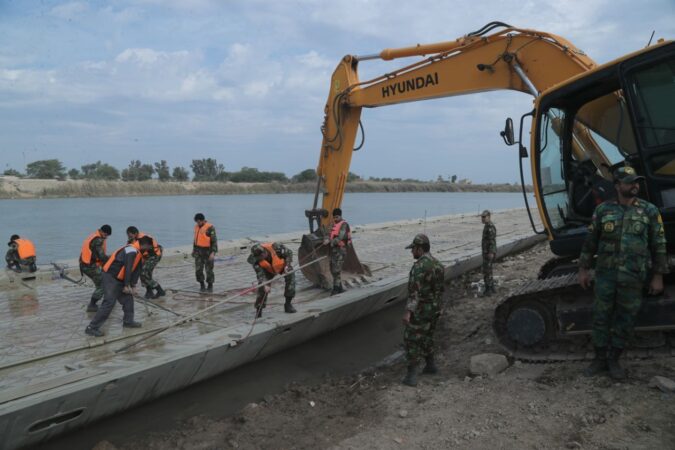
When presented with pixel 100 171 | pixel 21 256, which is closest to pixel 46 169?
pixel 100 171

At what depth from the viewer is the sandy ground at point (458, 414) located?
413 cm

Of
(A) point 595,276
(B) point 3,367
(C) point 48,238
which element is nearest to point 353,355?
(A) point 595,276

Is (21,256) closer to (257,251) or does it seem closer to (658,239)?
(257,251)

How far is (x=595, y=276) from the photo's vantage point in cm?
504

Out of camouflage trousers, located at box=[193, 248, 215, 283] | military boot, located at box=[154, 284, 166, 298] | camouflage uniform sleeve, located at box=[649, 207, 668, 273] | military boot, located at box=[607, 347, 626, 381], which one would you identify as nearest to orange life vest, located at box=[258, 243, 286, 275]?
camouflage trousers, located at box=[193, 248, 215, 283]

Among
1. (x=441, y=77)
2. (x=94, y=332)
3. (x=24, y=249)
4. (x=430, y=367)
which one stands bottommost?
(x=430, y=367)

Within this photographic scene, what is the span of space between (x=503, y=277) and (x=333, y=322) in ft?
15.3

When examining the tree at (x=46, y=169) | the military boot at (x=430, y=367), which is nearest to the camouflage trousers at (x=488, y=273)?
the military boot at (x=430, y=367)

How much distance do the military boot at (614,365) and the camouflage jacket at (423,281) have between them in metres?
1.74

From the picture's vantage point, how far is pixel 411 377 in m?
5.71

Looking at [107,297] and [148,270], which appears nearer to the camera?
[107,297]

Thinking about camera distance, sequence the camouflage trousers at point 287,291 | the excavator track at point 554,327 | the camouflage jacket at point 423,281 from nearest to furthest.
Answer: the excavator track at point 554,327 → the camouflage jacket at point 423,281 → the camouflage trousers at point 287,291

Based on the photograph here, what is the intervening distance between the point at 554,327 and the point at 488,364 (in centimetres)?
86

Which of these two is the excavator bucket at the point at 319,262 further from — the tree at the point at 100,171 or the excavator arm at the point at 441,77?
the tree at the point at 100,171
